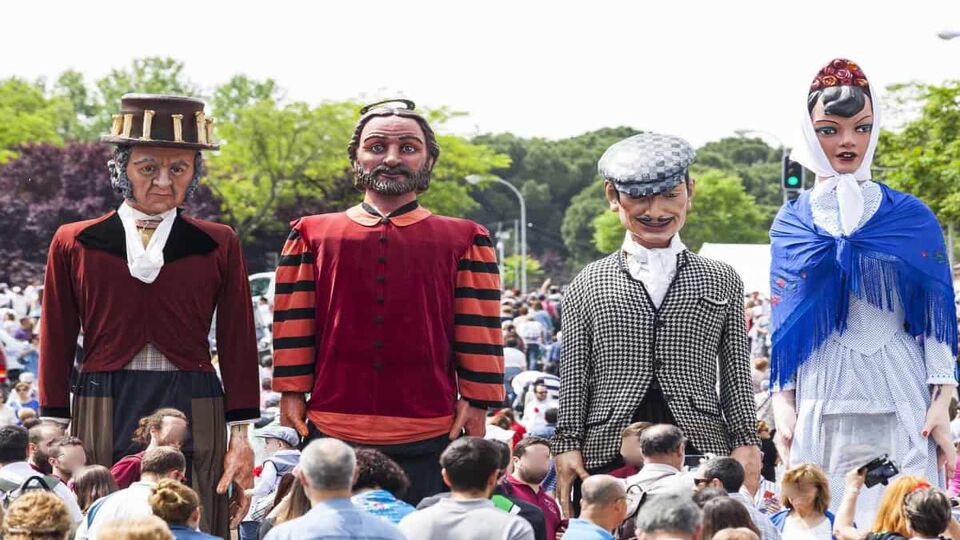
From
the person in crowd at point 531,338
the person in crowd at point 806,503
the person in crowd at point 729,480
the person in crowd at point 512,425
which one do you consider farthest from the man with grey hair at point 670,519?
the person in crowd at point 531,338

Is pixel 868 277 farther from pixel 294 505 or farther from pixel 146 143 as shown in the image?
pixel 146 143

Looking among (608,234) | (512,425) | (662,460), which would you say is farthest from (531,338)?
(608,234)

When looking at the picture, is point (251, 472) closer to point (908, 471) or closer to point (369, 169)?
point (369, 169)

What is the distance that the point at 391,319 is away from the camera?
691 cm

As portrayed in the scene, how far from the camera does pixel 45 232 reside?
47562 millimetres

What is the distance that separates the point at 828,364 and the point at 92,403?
10.6 ft

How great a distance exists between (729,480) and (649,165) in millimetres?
1472

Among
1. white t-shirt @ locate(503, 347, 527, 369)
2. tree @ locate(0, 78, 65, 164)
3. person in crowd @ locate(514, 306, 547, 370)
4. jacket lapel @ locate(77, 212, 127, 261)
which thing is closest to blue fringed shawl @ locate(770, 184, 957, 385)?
jacket lapel @ locate(77, 212, 127, 261)

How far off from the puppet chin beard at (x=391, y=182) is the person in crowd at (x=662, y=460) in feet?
4.58

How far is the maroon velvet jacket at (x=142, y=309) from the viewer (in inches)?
285

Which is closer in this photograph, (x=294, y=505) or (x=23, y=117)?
(x=294, y=505)

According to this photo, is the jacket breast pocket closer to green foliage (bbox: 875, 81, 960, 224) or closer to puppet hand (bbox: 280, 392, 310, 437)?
puppet hand (bbox: 280, 392, 310, 437)

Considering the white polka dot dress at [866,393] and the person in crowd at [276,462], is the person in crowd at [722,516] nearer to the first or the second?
the white polka dot dress at [866,393]

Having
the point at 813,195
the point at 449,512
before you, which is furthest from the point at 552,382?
the point at 449,512
